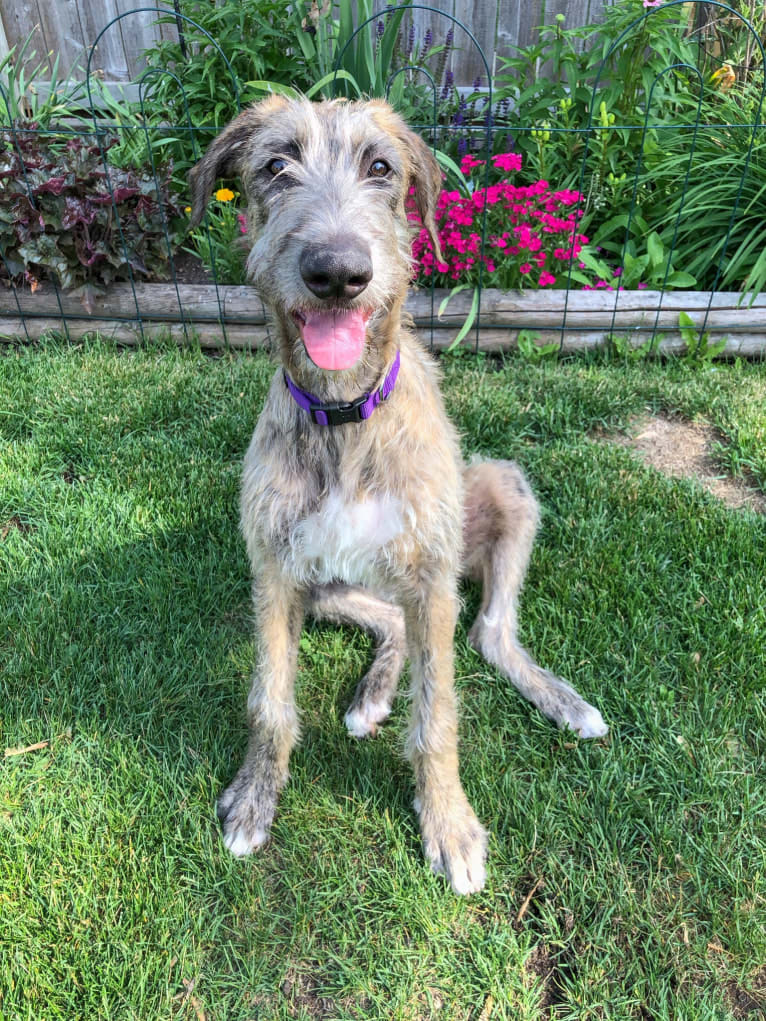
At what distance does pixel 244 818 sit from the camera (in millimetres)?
2627

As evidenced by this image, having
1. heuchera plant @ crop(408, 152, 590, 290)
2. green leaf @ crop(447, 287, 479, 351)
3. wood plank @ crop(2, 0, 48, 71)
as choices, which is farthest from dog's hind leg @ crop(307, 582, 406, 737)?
wood plank @ crop(2, 0, 48, 71)

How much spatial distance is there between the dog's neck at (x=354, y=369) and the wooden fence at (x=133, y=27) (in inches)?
256

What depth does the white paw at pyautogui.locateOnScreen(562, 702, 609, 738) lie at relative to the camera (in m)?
2.90

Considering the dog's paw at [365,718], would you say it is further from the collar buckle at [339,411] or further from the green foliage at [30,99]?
the green foliage at [30,99]

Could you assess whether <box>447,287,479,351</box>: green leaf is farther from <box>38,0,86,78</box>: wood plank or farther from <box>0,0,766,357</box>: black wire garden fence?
<box>38,0,86,78</box>: wood plank

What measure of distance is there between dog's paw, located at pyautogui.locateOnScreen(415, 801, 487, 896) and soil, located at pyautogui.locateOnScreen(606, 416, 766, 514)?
2410mm

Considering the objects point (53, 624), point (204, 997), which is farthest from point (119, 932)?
point (53, 624)

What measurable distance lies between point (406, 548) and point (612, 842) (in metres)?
1.23

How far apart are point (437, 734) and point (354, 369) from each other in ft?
4.22

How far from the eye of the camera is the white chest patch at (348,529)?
2.45 metres

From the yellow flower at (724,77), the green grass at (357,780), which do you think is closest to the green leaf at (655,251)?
the green grass at (357,780)

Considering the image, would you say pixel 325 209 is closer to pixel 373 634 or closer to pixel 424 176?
pixel 424 176

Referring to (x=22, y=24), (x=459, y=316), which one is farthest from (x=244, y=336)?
(x=22, y=24)

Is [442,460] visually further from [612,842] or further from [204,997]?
[204,997]
